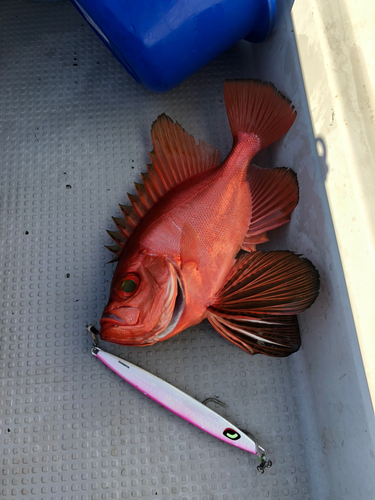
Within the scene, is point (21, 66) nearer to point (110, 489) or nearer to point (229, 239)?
point (229, 239)

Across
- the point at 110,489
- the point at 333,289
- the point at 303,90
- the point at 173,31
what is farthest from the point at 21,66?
the point at 110,489

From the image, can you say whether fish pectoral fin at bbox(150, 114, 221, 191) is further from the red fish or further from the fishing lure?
the fishing lure

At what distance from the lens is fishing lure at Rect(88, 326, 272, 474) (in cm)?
133

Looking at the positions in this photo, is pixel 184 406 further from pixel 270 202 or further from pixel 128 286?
pixel 270 202

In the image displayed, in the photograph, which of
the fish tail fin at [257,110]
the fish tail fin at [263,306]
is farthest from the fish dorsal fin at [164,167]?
the fish tail fin at [263,306]

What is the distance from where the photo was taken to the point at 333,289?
1.22 meters

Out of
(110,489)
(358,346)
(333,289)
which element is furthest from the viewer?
(110,489)

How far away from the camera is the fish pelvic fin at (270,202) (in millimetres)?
1433

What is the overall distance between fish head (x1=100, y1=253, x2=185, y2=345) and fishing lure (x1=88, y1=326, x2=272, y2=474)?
221mm

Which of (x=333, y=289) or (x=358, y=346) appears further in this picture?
(x=333, y=289)

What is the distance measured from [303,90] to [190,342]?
3.40 ft

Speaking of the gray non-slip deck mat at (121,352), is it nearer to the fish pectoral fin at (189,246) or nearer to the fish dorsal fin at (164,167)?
the fish dorsal fin at (164,167)

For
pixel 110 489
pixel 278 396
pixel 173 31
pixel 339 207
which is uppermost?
pixel 173 31

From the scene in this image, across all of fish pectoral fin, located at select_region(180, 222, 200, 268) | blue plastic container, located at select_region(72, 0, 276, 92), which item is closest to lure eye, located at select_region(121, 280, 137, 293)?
fish pectoral fin, located at select_region(180, 222, 200, 268)
